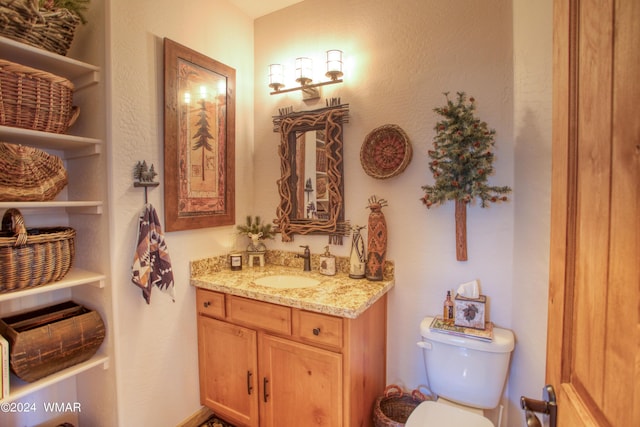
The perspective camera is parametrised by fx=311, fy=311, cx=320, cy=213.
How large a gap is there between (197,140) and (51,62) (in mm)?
718

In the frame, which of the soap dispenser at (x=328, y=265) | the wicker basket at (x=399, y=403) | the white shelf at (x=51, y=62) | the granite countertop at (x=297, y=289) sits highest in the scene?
the white shelf at (x=51, y=62)

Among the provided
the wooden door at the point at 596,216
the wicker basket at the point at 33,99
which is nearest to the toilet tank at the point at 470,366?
the wooden door at the point at 596,216

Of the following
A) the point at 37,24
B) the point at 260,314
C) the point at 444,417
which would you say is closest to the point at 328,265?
the point at 260,314

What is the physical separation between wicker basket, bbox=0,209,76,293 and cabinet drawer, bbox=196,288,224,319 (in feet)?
2.28

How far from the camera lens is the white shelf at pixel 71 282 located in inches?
48.6

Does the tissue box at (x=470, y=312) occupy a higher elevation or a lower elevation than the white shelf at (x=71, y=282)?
lower

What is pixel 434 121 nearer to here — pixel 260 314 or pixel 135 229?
pixel 260 314

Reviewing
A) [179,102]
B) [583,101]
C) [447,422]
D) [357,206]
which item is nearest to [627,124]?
[583,101]

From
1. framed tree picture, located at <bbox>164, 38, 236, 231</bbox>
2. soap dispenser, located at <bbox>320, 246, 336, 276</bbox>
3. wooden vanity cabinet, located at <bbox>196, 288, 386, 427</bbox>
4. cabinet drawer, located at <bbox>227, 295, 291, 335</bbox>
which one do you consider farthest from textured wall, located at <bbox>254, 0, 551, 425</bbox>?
cabinet drawer, located at <bbox>227, 295, 291, 335</bbox>

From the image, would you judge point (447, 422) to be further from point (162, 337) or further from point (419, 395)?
point (162, 337)

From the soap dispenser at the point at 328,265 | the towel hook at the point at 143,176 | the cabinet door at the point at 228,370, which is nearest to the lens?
the towel hook at the point at 143,176

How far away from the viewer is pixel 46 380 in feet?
4.35

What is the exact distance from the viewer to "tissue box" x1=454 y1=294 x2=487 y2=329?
153cm

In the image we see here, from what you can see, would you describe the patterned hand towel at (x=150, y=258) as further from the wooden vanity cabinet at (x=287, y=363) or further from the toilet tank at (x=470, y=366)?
the toilet tank at (x=470, y=366)
